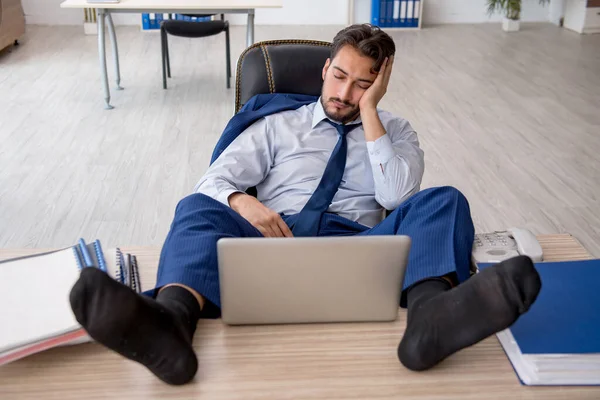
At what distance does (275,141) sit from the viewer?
1.94m

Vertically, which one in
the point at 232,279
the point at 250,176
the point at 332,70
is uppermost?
the point at 332,70

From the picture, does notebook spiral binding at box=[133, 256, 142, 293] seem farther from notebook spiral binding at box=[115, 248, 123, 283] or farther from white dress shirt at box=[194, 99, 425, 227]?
white dress shirt at box=[194, 99, 425, 227]

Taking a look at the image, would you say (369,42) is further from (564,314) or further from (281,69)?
(564,314)

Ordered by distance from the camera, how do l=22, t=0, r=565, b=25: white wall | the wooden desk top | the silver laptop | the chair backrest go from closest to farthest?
the silver laptop → the chair backrest → the wooden desk top → l=22, t=0, r=565, b=25: white wall

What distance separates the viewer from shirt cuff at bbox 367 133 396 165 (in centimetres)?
179

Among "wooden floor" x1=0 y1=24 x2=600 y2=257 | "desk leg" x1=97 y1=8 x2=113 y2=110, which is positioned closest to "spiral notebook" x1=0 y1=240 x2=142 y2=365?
"wooden floor" x1=0 y1=24 x2=600 y2=257

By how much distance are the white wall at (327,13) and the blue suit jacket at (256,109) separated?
188 inches

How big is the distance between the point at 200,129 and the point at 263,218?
2.33m

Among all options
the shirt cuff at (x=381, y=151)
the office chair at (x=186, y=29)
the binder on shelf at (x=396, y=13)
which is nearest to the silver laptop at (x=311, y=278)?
the shirt cuff at (x=381, y=151)

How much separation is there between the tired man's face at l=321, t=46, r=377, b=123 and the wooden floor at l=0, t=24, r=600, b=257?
1094mm

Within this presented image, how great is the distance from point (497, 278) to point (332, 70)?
1012 millimetres

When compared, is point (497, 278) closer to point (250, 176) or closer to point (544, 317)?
point (544, 317)

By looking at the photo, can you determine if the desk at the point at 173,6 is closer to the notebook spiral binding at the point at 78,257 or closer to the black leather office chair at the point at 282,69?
the black leather office chair at the point at 282,69

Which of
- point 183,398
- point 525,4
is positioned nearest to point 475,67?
point 525,4
